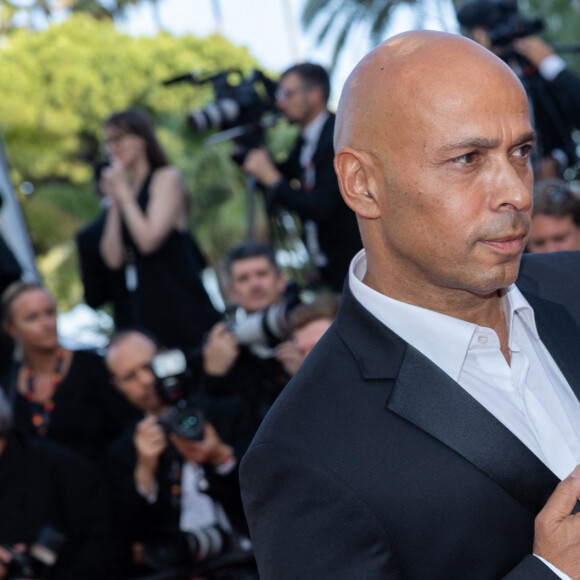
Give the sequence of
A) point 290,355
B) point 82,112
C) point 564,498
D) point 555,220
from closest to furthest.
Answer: point 564,498
point 290,355
point 555,220
point 82,112

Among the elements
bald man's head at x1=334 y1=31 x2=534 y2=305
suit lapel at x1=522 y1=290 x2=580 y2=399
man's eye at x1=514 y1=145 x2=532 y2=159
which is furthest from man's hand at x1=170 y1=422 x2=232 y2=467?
man's eye at x1=514 y1=145 x2=532 y2=159

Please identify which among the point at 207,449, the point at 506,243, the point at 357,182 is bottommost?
the point at 207,449

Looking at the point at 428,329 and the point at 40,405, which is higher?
the point at 428,329

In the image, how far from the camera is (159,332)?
16.5ft

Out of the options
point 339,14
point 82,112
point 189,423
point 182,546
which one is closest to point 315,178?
point 189,423

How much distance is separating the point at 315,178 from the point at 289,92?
54 cm

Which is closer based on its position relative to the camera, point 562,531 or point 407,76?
point 562,531

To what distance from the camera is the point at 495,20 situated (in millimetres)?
4535

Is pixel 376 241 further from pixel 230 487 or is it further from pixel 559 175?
pixel 559 175

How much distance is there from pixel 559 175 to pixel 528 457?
11.7 feet

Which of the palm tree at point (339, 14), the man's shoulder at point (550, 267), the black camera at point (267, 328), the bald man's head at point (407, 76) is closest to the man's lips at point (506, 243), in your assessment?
the bald man's head at point (407, 76)

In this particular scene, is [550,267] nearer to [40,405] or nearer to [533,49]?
[533,49]

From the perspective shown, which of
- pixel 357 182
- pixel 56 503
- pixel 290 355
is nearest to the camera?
pixel 357 182

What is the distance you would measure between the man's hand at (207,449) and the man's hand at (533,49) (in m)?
2.24
